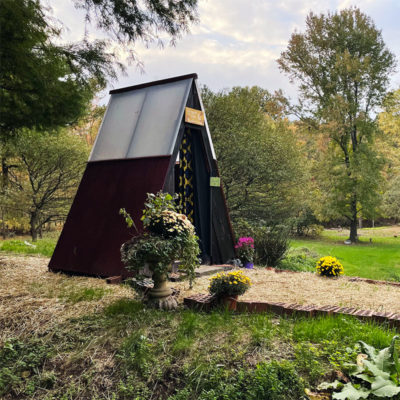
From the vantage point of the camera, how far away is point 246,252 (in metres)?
7.40

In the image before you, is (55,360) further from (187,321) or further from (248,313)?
(248,313)

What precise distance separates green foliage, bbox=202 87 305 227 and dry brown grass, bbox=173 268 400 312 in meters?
6.29

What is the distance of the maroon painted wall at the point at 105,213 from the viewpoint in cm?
567

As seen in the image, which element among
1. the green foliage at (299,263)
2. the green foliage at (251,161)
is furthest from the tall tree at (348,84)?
the green foliage at (299,263)

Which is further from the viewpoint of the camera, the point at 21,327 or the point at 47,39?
the point at 47,39

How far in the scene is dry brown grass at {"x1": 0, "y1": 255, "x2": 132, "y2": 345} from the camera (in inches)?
158

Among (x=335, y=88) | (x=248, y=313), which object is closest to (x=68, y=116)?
(x=248, y=313)

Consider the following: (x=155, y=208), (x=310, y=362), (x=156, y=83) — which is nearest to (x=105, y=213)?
(x=155, y=208)

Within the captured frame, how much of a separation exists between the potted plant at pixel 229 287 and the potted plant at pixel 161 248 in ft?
1.17

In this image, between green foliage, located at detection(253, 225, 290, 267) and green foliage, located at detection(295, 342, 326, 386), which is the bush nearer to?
green foliage, located at detection(253, 225, 290, 267)

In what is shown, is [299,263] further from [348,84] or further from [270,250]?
[348,84]

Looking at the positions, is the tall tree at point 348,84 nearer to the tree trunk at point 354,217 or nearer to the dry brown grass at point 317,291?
the tree trunk at point 354,217

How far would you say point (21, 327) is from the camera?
3.96 metres

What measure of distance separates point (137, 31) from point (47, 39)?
4.06 ft
